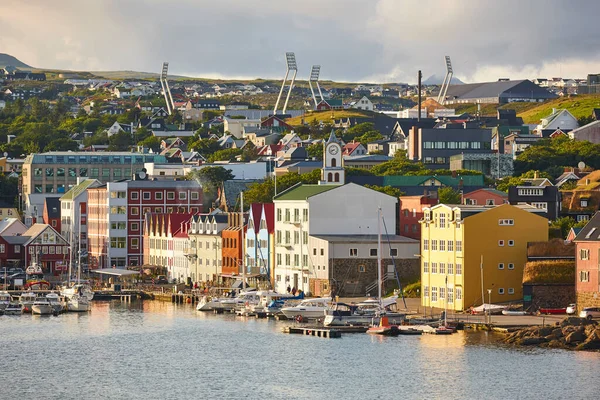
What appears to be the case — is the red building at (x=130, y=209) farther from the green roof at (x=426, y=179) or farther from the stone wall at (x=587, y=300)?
the stone wall at (x=587, y=300)

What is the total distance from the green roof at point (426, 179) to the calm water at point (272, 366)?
43.4m

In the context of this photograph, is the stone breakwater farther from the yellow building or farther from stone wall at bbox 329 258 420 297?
stone wall at bbox 329 258 420 297

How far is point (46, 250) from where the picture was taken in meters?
132

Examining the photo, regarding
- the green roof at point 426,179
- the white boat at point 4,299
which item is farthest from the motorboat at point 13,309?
the green roof at point 426,179

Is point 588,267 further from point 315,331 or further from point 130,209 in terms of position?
point 130,209

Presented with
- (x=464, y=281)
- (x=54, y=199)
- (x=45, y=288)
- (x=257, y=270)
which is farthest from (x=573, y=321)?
(x=54, y=199)

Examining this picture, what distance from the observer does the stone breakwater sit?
70188 millimetres

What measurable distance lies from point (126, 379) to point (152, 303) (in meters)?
41.9

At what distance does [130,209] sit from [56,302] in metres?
35.8

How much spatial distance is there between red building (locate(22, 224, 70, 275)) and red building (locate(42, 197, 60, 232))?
55.2 feet

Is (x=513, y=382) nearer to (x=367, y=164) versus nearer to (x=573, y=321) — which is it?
(x=573, y=321)

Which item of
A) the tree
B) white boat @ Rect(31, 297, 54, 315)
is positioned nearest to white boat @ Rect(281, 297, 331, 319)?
white boat @ Rect(31, 297, 54, 315)

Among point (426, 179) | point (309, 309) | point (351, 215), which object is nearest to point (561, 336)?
point (309, 309)

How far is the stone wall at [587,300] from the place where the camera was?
77.7 metres
